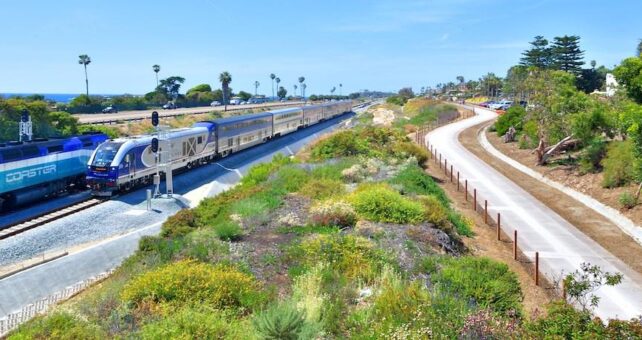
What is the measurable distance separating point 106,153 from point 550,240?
22048 mm

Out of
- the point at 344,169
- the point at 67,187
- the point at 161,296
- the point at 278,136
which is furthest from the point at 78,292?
the point at 278,136

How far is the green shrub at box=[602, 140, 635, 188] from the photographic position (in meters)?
26.4

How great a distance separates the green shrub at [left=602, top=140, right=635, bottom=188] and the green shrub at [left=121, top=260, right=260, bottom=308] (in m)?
21.9

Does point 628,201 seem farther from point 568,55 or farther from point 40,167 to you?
point 568,55

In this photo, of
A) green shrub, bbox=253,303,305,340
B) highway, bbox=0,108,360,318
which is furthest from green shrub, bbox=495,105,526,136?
green shrub, bbox=253,303,305,340

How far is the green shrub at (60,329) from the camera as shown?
887 centimetres

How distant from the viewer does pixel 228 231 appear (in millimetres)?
15719

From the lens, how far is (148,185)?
31.9m

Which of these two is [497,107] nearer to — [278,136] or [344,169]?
[278,136]

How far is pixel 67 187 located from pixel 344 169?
15.9m

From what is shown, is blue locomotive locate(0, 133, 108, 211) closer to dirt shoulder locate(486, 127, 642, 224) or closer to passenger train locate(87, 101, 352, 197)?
passenger train locate(87, 101, 352, 197)

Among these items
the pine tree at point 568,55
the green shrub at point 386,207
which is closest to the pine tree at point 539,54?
the pine tree at point 568,55

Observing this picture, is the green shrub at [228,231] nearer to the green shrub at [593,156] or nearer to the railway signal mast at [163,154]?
the railway signal mast at [163,154]

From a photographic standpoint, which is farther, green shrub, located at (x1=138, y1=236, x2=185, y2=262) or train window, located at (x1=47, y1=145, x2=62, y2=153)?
train window, located at (x1=47, y1=145, x2=62, y2=153)
